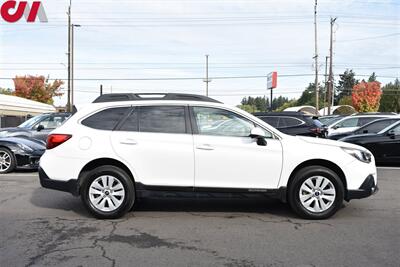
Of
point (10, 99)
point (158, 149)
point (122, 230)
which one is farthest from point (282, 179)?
point (10, 99)

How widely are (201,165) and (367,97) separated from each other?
288 feet

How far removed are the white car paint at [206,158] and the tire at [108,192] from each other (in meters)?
0.17

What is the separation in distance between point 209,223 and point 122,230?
120cm

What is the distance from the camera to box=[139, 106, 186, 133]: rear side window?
6414 millimetres

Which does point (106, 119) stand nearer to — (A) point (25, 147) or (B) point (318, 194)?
(B) point (318, 194)

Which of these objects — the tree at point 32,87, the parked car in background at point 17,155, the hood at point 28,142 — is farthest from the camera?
the tree at point 32,87

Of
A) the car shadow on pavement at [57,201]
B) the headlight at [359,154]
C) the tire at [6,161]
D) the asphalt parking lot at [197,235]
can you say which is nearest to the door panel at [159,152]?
the asphalt parking lot at [197,235]

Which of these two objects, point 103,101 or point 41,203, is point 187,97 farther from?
point 41,203

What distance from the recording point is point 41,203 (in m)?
7.36

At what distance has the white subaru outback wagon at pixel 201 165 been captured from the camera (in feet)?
20.6

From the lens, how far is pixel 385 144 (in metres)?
12.0

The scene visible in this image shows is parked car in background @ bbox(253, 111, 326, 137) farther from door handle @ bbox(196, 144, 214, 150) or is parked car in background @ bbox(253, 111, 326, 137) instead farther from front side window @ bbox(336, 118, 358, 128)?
door handle @ bbox(196, 144, 214, 150)

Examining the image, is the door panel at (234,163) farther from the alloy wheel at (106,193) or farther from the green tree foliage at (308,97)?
the green tree foliage at (308,97)

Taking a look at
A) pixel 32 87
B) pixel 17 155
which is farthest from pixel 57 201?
pixel 32 87
